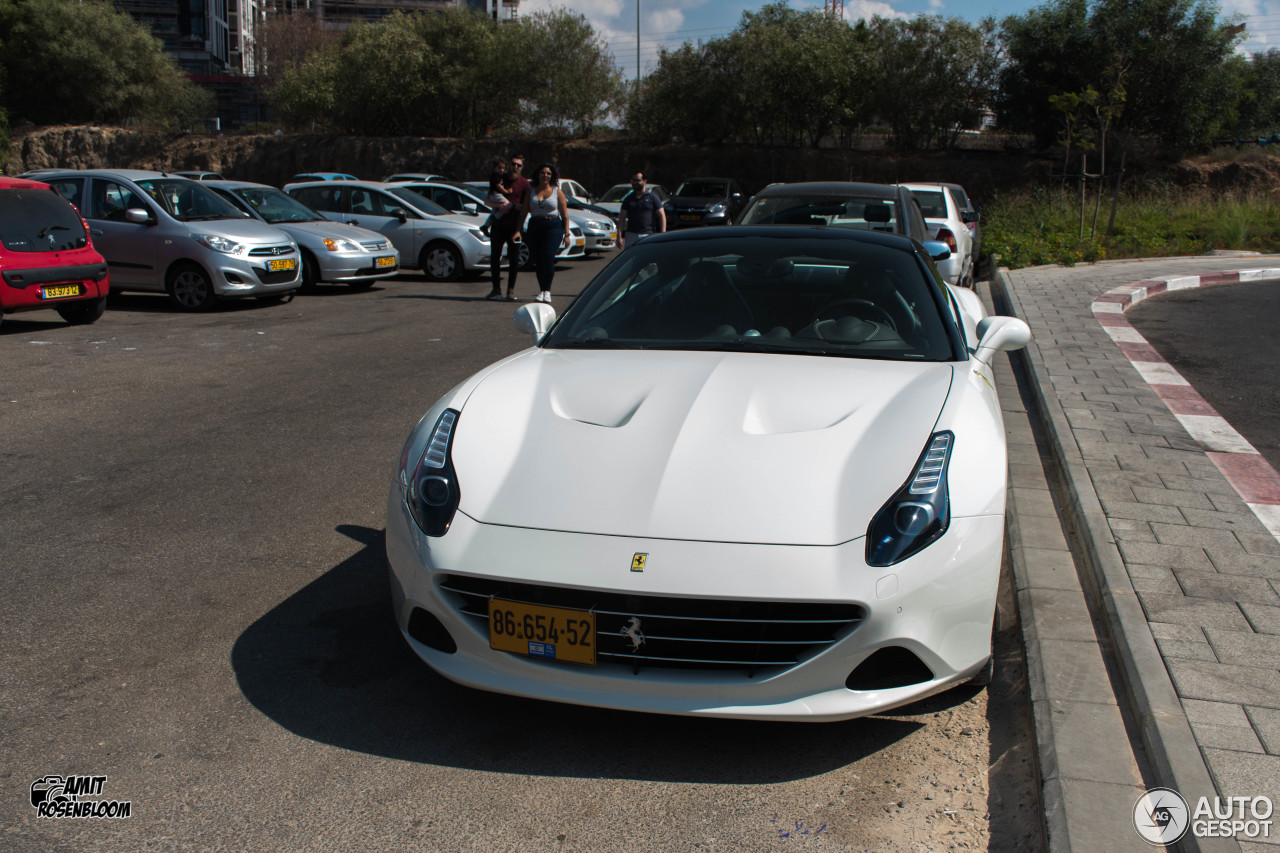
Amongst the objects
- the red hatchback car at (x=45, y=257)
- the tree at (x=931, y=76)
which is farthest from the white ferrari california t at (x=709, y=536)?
the tree at (x=931, y=76)

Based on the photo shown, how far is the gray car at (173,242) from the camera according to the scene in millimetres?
11836

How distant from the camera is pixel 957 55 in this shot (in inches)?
1480

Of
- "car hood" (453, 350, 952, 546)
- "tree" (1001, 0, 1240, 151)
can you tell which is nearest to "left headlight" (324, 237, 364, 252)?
"car hood" (453, 350, 952, 546)

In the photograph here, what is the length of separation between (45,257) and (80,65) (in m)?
47.6

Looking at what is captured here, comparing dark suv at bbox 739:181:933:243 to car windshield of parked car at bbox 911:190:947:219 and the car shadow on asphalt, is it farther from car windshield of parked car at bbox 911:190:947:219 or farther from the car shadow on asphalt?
the car shadow on asphalt

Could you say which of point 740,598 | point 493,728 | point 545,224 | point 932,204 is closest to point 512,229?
point 545,224

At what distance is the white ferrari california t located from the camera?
2.55 meters

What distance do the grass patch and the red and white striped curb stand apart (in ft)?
16.7

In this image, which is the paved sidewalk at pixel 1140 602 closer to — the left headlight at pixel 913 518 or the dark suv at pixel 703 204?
the left headlight at pixel 913 518

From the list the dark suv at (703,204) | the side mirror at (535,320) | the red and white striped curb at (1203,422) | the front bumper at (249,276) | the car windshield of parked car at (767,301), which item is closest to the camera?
the car windshield of parked car at (767,301)

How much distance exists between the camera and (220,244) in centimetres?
1185

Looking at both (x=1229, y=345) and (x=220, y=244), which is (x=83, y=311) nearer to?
(x=220, y=244)

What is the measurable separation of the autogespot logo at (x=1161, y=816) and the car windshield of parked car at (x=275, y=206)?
45.4 ft

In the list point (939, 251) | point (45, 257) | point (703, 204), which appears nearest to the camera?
point (939, 251)
